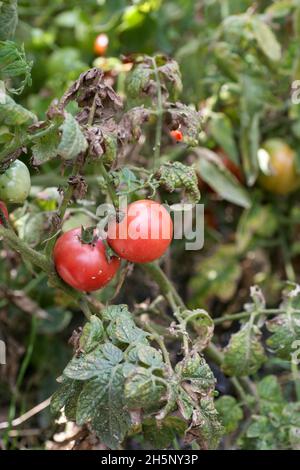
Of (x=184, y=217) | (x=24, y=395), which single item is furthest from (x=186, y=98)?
(x=24, y=395)

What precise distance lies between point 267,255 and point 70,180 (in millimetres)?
1046

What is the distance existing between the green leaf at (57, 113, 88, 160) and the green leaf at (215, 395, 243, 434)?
55 centimetres

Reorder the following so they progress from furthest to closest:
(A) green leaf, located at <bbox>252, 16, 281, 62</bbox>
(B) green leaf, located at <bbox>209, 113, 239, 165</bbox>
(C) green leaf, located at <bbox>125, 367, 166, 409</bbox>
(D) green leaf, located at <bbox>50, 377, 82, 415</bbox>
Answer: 1. (B) green leaf, located at <bbox>209, 113, 239, 165</bbox>
2. (A) green leaf, located at <bbox>252, 16, 281, 62</bbox>
3. (D) green leaf, located at <bbox>50, 377, 82, 415</bbox>
4. (C) green leaf, located at <bbox>125, 367, 166, 409</bbox>

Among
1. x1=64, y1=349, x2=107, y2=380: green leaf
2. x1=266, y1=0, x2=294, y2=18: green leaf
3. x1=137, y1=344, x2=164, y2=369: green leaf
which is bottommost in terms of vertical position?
x1=64, y1=349, x2=107, y2=380: green leaf

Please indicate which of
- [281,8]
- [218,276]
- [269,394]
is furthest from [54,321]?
[281,8]

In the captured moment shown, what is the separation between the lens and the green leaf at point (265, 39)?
144 cm

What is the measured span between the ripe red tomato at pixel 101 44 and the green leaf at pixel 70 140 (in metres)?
0.94

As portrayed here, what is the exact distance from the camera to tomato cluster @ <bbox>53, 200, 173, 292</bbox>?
869 mm

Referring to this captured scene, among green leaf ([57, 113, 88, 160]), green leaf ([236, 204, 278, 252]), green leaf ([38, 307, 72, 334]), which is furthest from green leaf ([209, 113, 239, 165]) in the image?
green leaf ([57, 113, 88, 160])

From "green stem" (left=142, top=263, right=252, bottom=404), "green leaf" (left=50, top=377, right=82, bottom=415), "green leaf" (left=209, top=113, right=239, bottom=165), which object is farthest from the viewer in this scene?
"green leaf" (left=209, top=113, right=239, bottom=165)

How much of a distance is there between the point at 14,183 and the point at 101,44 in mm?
835

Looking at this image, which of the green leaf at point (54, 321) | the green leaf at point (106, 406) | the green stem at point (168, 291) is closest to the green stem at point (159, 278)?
the green stem at point (168, 291)

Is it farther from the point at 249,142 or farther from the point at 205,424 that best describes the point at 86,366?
the point at 249,142

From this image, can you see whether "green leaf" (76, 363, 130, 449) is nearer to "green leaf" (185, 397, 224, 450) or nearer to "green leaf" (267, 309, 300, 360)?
"green leaf" (185, 397, 224, 450)
